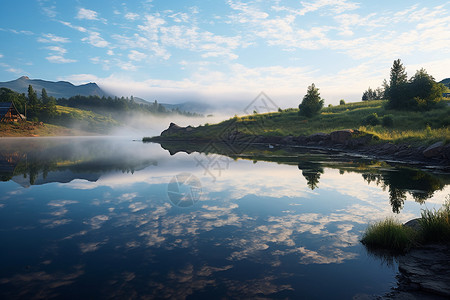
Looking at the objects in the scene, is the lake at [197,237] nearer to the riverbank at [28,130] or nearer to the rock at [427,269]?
the rock at [427,269]

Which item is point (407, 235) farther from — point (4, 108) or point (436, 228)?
point (4, 108)

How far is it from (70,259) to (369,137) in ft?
128

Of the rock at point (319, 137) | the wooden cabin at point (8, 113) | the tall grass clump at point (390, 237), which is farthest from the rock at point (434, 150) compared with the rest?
the wooden cabin at point (8, 113)

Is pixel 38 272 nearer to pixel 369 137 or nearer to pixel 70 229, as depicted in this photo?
pixel 70 229

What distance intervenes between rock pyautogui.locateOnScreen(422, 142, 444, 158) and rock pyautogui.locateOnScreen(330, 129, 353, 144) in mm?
16584

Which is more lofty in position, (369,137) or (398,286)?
(369,137)

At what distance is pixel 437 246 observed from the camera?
6.72m

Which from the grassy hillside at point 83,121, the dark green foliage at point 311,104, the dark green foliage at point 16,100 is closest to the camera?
the dark green foliage at point 311,104

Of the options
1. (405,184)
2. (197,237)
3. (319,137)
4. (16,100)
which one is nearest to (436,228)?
(197,237)

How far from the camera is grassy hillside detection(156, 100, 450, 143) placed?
3787 centimetres

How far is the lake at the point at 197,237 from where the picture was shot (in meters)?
5.22

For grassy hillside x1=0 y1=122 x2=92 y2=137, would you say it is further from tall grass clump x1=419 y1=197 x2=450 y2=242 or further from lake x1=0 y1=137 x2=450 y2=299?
tall grass clump x1=419 y1=197 x2=450 y2=242

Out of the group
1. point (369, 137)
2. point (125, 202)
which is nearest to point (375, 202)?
point (125, 202)

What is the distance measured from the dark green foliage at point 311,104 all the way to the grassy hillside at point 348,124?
5.25ft
